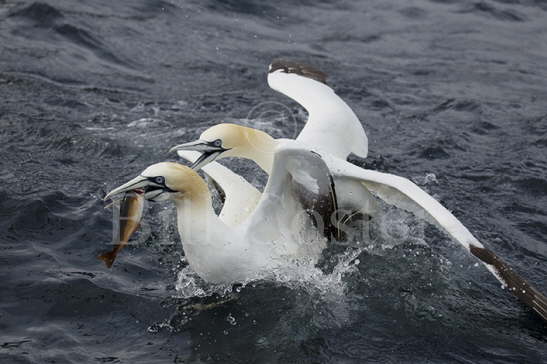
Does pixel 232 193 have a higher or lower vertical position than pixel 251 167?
higher

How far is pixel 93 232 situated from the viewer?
818 centimetres

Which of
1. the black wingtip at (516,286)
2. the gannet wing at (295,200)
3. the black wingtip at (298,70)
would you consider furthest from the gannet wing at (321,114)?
the black wingtip at (516,286)

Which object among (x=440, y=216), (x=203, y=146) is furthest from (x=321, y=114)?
(x=440, y=216)

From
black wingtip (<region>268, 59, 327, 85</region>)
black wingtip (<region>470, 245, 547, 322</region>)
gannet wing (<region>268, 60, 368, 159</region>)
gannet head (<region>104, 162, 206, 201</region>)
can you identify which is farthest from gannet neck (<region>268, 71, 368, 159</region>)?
black wingtip (<region>470, 245, 547, 322</region>)

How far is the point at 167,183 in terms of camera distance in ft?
23.1

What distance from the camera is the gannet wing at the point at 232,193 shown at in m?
7.98

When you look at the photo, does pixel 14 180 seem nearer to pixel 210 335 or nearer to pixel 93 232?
pixel 93 232

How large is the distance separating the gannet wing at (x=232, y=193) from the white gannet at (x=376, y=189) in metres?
0.26

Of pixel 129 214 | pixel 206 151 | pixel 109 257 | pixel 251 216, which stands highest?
pixel 206 151

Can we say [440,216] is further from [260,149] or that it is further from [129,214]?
[129,214]

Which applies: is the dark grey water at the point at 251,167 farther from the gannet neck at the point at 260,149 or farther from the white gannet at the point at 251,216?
the gannet neck at the point at 260,149

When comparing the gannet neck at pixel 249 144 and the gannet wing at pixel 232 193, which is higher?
the gannet neck at pixel 249 144

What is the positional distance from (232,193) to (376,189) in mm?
1446

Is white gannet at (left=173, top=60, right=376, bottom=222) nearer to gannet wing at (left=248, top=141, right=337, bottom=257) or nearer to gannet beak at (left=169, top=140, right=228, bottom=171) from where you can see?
gannet beak at (left=169, top=140, right=228, bottom=171)
